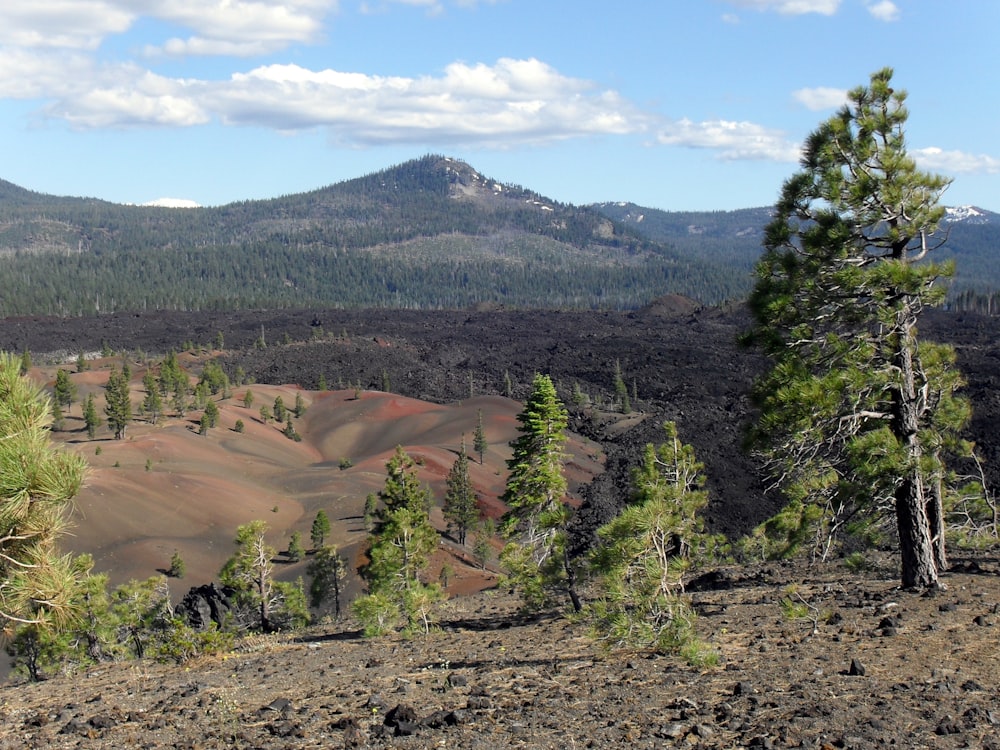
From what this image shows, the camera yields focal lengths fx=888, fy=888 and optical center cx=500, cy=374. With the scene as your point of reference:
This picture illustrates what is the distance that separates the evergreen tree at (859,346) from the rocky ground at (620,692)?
145 cm

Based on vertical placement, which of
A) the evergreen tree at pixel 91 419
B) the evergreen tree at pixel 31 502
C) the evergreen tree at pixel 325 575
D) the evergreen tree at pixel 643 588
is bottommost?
the evergreen tree at pixel 325 575

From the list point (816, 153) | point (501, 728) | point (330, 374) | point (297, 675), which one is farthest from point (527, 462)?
point (330, 374)

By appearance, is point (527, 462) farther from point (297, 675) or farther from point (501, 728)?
point (501, 728)

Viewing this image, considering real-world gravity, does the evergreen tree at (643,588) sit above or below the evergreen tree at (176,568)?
above

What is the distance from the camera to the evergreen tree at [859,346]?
37.9 ft

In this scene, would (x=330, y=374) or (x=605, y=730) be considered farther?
(x=330, y=374)

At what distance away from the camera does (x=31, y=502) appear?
24.1ft

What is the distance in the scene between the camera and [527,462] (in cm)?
1997

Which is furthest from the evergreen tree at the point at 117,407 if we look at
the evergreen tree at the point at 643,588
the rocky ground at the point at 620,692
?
the evergreen tree at the point at 643,588

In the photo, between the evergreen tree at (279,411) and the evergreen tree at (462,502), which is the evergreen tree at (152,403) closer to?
the evergreen tree at (279,411)

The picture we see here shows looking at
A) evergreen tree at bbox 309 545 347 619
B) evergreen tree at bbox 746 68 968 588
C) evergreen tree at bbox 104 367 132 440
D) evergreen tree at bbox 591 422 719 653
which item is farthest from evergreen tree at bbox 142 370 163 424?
evergreen tree at bbox 746 68 968 588

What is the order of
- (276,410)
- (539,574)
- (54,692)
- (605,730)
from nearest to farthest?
1. (605,730)
2. (54,692)
3. (539,574)
4. (276,410)

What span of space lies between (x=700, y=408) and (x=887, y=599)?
258 ft

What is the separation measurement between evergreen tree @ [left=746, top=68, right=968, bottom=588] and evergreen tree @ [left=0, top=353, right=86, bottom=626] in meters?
8.34
